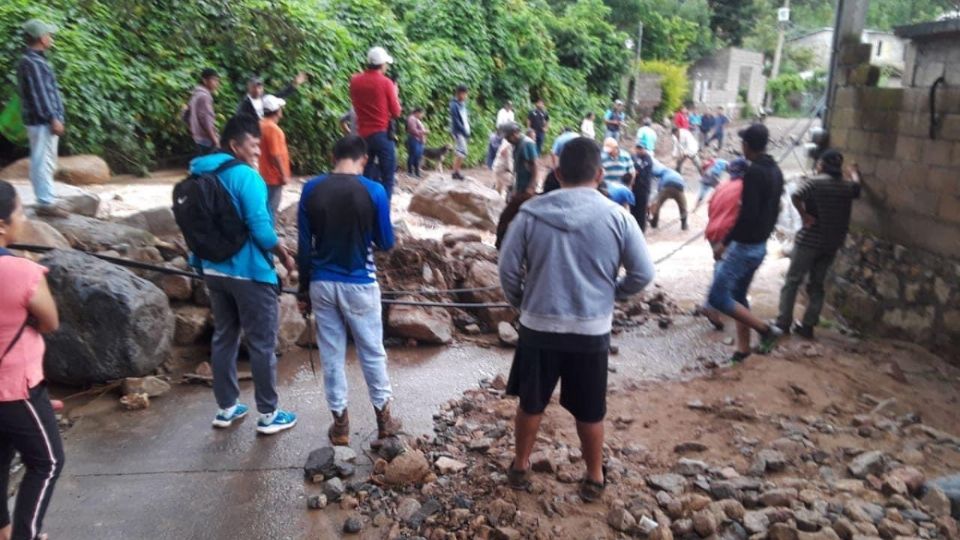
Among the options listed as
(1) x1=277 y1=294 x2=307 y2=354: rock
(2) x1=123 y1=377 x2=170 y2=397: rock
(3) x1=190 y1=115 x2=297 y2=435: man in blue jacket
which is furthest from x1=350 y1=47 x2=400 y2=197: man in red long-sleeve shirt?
(3) x1=190 y1=115 x2=297 y2=435: man in blue jacket

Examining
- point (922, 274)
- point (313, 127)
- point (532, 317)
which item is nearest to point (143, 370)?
point (532, 317)

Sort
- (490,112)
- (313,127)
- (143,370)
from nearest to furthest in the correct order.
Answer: (143,370)
(313,127)
(490,112)

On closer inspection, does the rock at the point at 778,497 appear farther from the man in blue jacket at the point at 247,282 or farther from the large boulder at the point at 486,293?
the large boulder at the point at 486,293

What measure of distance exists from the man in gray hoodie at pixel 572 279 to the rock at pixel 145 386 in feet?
9.29

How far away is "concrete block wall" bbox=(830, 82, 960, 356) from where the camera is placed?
617 centimetres

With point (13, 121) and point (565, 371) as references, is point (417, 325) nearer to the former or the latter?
point (565, 371)

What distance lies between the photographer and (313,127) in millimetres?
12914

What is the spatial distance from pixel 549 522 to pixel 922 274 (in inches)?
196

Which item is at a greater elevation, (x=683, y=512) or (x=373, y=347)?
(x=373, y=347)

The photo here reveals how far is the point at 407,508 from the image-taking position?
11.4 feet

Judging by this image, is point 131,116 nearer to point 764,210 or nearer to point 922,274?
point 764,210

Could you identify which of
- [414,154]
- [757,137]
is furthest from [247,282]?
[414,154]

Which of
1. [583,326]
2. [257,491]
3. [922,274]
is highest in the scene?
[583,326]

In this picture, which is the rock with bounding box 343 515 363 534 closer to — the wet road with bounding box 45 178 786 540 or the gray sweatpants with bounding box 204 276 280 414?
the wet road with bounding box 45 178 786 540
